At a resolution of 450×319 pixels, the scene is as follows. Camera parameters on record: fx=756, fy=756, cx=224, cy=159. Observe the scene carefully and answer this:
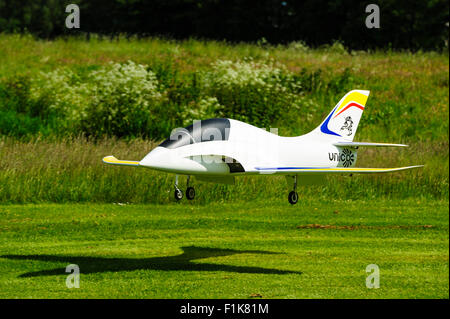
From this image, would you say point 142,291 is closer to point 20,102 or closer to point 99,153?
point 99,153

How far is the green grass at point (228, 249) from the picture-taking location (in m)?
16.2

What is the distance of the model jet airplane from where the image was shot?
550 inches

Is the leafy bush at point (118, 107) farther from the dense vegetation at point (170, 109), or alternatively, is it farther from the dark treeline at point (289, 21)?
the dark treeline at point (289, 21)

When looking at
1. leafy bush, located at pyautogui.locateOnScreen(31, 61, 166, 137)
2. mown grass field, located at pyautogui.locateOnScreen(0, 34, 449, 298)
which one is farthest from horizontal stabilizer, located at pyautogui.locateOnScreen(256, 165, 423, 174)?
leafy bush, located at pyautogui.locateOnScreen(31, 61, 166, 137)

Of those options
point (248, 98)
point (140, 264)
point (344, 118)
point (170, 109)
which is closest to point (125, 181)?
point (140, 264)

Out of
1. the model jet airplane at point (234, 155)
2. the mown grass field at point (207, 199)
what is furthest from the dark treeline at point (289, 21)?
the model jet airplane at point (234, 155)

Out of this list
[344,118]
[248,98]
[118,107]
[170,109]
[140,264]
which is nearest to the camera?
[344,118]

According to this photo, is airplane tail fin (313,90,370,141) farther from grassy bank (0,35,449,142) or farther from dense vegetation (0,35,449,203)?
grassy bank (0,35,449,142)

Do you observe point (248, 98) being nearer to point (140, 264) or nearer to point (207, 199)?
point (207, 199)

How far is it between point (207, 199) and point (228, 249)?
602 cm

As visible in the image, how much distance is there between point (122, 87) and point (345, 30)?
3667cm

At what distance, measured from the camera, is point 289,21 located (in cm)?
7012

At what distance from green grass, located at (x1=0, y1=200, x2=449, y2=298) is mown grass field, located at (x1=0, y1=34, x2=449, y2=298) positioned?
6 centimetres

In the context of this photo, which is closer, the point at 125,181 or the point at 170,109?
the point at 125,181
